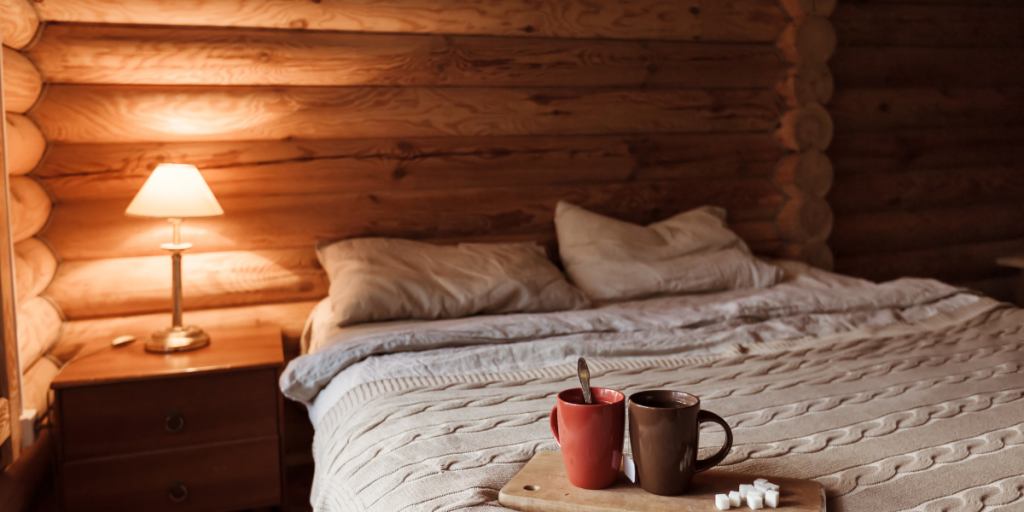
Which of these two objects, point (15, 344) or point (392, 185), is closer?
point (15, 344)

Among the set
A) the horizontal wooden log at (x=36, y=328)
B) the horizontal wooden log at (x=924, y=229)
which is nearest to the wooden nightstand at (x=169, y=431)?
the horizontal wooden log at (x=36, y=328)

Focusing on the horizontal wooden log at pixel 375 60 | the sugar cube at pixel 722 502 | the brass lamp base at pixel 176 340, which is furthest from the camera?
the horizontal wooden log at pixel 375 60

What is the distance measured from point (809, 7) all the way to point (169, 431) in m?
2.75

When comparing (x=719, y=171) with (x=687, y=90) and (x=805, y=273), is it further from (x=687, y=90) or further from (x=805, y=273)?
(x=805, y=273)

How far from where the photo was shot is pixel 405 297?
2.16m

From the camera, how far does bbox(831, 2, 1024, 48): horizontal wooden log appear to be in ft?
10.7

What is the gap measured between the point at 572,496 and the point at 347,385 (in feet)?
2.69

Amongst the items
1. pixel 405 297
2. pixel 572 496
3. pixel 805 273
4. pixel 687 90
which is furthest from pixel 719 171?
pixel 572 496

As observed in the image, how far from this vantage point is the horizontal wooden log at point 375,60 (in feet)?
7.55

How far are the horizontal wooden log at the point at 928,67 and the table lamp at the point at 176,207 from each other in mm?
2610

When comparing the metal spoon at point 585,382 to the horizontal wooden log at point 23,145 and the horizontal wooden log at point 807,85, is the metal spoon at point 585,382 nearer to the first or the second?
the horizontal wooden log at point 23,145

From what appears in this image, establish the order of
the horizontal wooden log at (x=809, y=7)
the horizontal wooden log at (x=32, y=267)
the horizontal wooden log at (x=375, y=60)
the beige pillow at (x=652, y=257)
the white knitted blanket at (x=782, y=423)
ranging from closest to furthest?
1. the white knitted blanket at (x=782, y=423)
2. the horizontal wooden log at (x=32, y=267)
3. the horizontal wooden log at (x=375, y=60)
4. the beige pillow at (x=652, y=257)
5. the horizontal wooden log at (x=809, y=7)

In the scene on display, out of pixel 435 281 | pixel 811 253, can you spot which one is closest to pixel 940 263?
pixel 811 253

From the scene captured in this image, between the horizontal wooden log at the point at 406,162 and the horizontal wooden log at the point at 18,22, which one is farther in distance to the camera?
the horizontal wooden log at the point at 406,162
